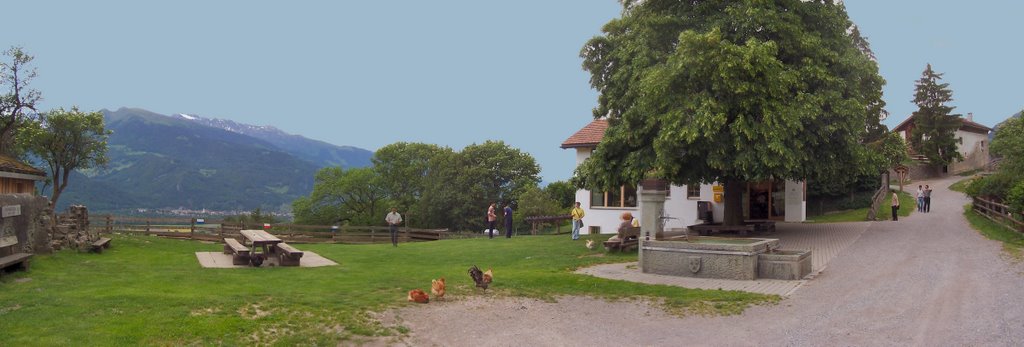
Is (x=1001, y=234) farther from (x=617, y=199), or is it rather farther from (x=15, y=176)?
(x=15, y=176)

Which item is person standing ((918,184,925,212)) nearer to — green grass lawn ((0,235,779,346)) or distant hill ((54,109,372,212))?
green grass lawn ((0,235,779,346))

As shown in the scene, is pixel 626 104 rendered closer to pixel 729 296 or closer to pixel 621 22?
pixel 621 22

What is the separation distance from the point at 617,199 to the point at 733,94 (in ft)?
49.0

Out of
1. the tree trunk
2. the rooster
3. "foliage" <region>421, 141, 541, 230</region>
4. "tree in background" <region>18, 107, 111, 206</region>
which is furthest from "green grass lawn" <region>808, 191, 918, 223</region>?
"tree in background" <region>18, 107, 111, 206</region>

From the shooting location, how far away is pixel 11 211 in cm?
1387

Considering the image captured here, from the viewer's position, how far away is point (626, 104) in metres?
22.7

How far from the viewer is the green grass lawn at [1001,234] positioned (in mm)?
17438

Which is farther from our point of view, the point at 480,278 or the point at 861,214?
the point at 861,214

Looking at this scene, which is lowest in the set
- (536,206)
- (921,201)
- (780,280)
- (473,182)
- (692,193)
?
(780,280)

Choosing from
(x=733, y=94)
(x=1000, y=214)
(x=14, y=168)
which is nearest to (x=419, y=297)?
(x=733, y=94)

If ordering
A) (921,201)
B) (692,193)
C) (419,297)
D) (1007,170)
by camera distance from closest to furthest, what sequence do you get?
(419,297) < (1007,170) < (692,193) < (921,201)

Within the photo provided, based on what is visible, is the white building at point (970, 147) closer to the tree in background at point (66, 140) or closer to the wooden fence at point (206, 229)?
the wooden fence at point (206, 229)

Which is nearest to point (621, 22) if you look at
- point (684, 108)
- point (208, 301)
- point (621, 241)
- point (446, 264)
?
point (684, 108)

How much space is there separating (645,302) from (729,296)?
4.92 feet
